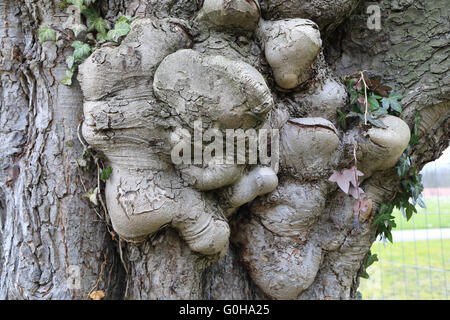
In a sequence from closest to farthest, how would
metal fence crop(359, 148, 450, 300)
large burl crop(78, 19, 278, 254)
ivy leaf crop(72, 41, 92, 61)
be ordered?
1. large burl crop(78, 19, 278, 254)
2. ivy leaf crop(72, 41, 92, 61)
3. metal fence crop(359, 148, 450, 300)

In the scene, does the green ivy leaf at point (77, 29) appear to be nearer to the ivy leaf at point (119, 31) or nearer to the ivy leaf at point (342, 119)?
the ivy leaf at point (119, 31)

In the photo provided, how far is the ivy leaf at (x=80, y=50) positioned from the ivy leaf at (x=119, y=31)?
88 millimetres

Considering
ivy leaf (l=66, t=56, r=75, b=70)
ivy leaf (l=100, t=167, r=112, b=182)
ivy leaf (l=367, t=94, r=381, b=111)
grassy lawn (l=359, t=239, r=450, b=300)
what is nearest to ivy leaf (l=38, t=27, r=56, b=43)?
ivy leaf (l=66, t=56, r=75, b=70)

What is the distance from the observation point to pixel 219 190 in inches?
46.4

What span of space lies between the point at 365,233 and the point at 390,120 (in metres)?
0.44

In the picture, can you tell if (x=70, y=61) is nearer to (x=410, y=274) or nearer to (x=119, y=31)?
(x=119, y=31)

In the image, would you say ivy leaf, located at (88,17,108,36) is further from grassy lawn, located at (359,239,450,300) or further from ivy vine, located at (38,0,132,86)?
grassy lawn, located at (359,239,450,300)

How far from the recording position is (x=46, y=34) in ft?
3.83

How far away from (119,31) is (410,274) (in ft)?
11.9

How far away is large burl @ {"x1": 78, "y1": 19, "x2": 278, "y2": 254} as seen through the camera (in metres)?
1.02

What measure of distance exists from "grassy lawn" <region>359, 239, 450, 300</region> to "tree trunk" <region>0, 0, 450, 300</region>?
2.06 meters

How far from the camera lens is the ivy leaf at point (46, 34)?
3.83ft

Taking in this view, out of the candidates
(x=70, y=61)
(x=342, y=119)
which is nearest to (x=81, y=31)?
(x=70, y=61)

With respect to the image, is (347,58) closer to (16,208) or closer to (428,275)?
(16,208)
